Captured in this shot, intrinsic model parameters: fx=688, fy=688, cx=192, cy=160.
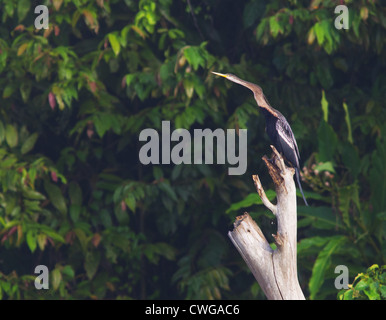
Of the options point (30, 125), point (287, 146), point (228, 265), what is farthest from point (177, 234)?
point (287, 146)

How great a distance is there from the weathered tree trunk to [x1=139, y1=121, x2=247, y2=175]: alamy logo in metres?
1.77

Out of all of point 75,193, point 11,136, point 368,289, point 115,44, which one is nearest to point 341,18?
point 115,44

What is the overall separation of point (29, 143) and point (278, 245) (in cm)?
267

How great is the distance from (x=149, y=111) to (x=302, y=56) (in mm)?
1255

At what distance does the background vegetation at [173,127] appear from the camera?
4859 millimetres

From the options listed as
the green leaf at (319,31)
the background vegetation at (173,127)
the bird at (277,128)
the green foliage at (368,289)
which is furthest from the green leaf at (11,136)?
the green foliage at (368,289)

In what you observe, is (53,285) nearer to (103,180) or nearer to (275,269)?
(103,180)

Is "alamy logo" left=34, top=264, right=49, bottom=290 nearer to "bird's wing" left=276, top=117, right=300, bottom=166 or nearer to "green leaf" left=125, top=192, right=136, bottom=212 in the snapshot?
"green leaf" left=125, top=192, right=136, bottom=212

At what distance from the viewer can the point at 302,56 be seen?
5301 mm

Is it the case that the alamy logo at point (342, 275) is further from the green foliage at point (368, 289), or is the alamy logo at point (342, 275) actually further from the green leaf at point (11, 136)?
the green leaf at point (11, 136)

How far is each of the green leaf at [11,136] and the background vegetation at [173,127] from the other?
1 centimetres

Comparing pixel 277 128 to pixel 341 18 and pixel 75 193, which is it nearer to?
pixel 341 18

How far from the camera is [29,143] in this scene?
5191 mm

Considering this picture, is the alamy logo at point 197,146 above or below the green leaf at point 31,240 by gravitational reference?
above
